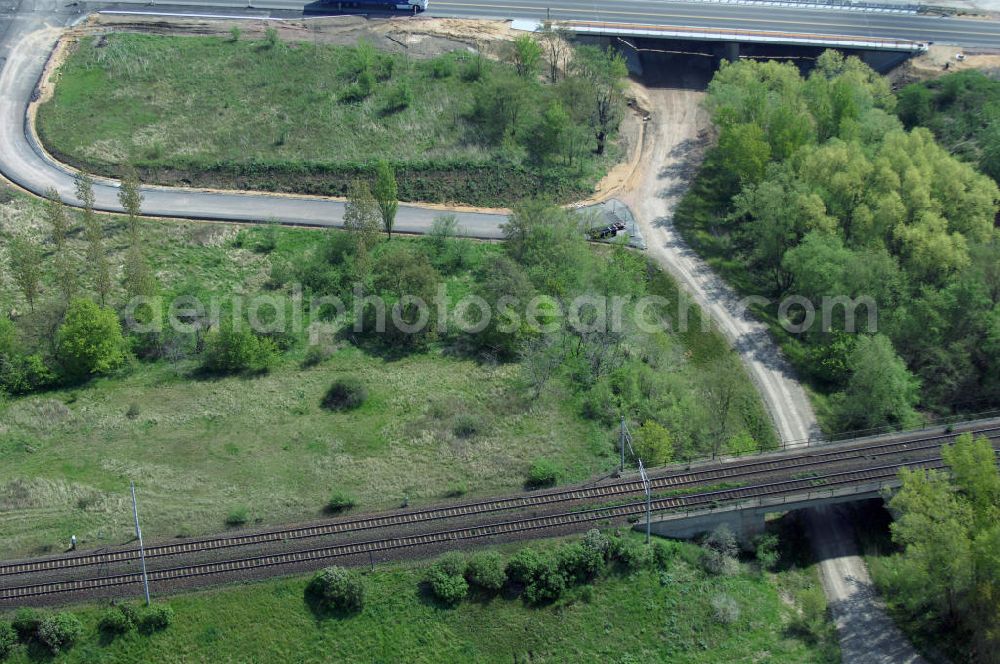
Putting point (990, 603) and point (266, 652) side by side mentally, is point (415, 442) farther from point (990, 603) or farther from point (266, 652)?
point (990, 603)

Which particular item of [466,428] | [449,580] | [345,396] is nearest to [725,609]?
[449,580]

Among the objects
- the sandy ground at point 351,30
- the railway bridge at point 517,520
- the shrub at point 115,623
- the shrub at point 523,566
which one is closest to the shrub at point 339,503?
the railway bridge at point 517,520

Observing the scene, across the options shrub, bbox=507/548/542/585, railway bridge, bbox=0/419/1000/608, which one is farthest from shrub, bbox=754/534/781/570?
shrub, bbox=507/548/542/585

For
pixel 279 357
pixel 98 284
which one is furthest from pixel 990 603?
pixel 98 284

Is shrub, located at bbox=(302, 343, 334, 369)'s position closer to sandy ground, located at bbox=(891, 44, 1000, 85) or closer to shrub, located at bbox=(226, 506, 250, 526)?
shrub, located at bbox=(226, 506, 250, 526)

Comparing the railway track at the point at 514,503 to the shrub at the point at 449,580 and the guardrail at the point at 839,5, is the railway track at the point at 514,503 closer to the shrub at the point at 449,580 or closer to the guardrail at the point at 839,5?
the shrub at the point at 449,580
